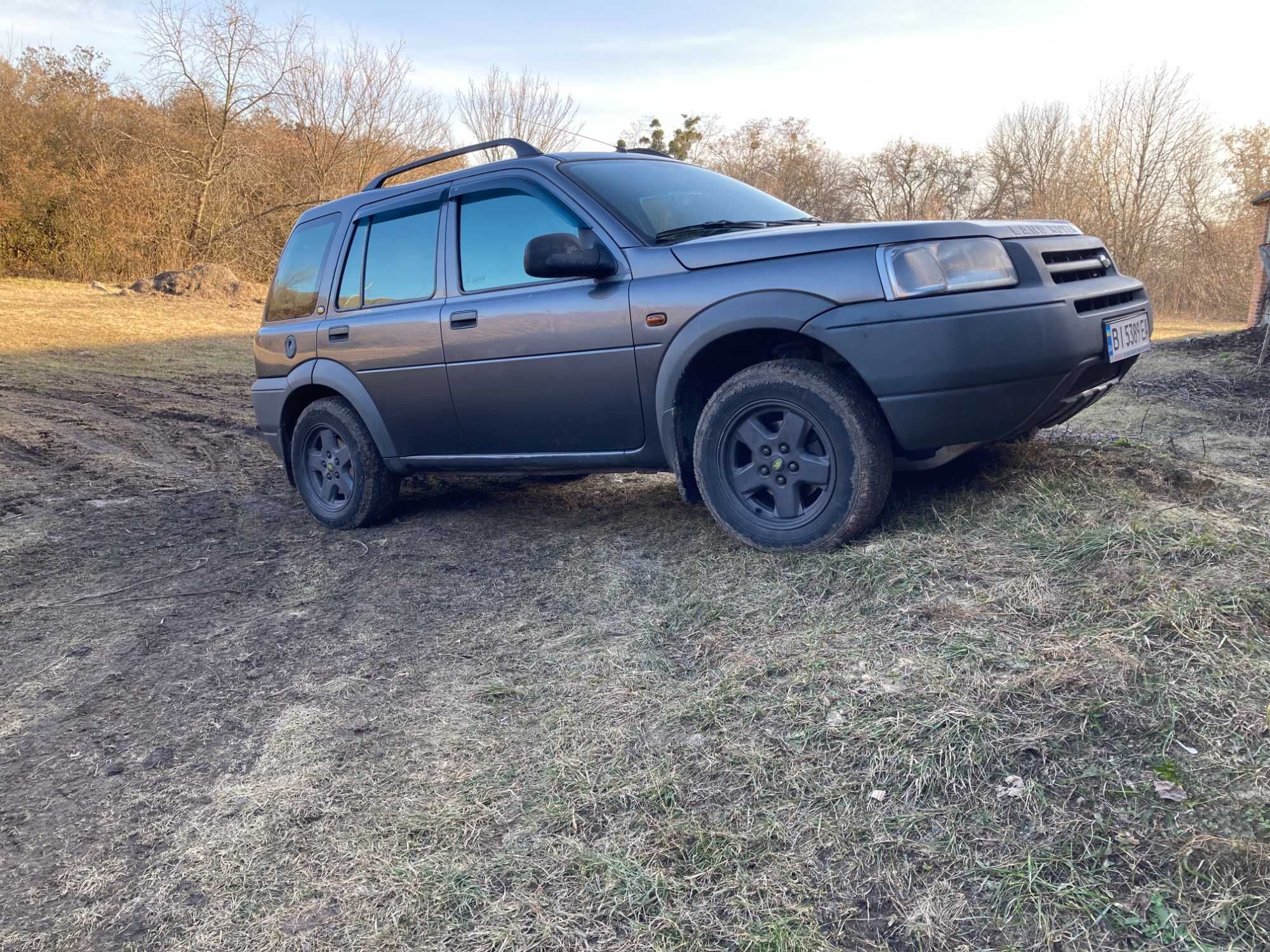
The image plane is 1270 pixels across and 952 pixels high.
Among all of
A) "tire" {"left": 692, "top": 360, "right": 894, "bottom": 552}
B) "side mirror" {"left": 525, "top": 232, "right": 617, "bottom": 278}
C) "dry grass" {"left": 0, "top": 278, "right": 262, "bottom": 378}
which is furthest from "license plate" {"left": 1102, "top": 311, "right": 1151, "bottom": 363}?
"dry grass" {"left": 0, "top": 278, "right": 262, "bottom": 378}

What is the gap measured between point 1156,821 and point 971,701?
585 mm

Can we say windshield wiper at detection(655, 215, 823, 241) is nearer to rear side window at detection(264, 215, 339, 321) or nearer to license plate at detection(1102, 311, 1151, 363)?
license plate at detection(1102, 311, 1151, 363)

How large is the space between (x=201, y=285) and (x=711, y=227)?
19751 millimetres

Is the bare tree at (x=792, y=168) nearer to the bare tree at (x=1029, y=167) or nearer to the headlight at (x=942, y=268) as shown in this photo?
the bare tree at (x=1029, y=167)

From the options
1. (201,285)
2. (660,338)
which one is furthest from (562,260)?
(201,285)

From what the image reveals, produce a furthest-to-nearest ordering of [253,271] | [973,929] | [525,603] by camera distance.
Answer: [253,271] → [525,603] → [973,929]

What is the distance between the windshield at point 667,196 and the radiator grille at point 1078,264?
1402 mm

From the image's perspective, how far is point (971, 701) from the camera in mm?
2688

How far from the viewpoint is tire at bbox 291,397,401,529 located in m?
5.50

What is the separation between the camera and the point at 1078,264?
380 centimetres

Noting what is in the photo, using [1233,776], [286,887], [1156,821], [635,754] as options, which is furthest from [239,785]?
[1233,776]

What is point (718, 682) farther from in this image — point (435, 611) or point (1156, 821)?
point (435, 611)

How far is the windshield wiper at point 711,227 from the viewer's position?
428cm

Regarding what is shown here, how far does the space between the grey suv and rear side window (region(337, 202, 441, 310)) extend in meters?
0.01
